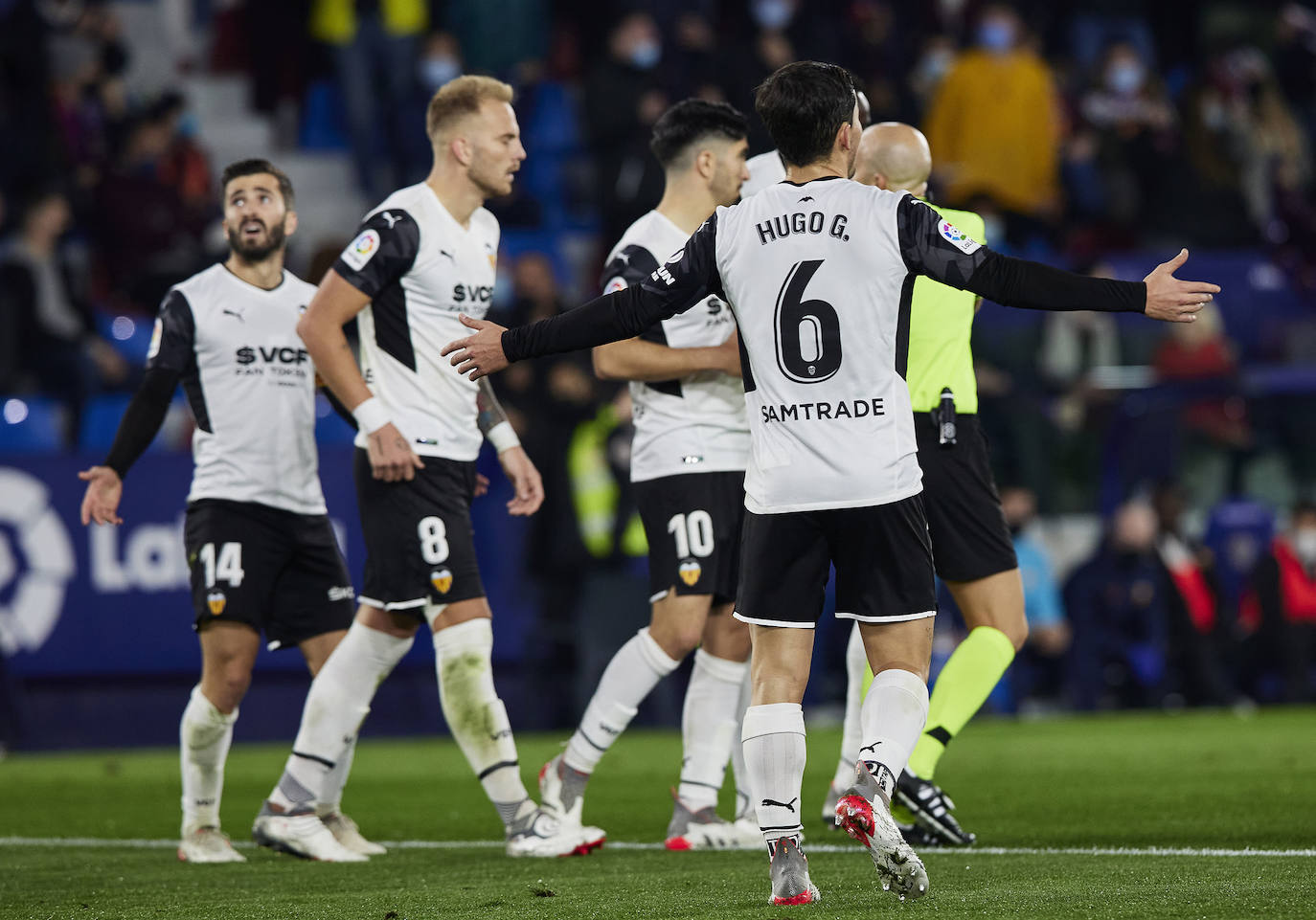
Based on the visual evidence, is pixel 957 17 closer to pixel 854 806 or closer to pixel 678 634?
pixel 678 634

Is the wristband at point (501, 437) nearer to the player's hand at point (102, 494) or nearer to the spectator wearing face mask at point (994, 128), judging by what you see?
the player's hand at point (102, 494)

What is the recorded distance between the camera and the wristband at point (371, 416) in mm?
6395

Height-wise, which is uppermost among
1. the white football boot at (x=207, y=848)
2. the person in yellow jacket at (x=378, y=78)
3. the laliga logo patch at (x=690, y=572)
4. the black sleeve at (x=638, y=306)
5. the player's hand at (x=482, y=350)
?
the person in yellow jacket at (x=378, y=78)

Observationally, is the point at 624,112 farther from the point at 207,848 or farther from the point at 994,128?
the point at 207,848

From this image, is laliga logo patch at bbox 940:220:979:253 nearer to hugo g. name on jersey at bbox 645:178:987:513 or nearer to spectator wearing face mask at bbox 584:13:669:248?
hugo g. name on jersey at bbox 645:178:987:513

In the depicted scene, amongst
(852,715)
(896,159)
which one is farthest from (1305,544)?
(896,159)

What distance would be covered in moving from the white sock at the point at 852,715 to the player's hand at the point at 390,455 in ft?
5.33

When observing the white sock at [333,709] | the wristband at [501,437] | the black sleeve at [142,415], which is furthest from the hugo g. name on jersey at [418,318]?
the black sleeve at [142,415]

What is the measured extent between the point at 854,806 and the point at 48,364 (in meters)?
9.81

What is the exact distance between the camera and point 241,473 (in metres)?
7.00

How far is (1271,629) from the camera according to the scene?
14.2m

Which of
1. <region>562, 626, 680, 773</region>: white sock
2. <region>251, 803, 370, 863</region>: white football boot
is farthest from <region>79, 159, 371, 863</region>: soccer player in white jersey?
<region>562, 626, 680, 773</region>: white sock

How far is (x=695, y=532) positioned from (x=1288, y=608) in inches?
335

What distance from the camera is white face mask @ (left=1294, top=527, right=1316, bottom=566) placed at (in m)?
14.4
